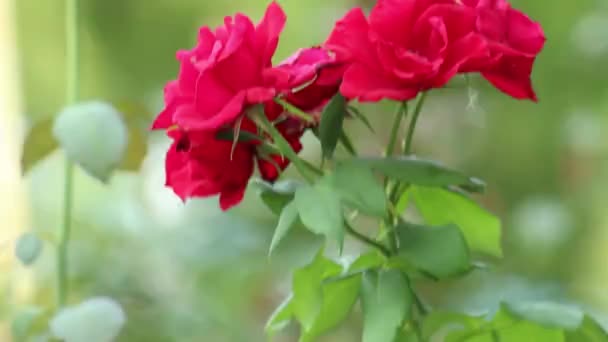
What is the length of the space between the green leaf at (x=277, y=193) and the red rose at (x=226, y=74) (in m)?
0.06

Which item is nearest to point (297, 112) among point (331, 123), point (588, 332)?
point (331, 123)

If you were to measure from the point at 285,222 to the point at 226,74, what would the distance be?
9 centimetres

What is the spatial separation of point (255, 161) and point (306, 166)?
0.05m

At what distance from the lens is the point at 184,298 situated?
114 centimetres

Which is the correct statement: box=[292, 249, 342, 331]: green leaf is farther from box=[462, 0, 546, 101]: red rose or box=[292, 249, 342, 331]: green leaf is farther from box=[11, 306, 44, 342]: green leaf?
box=[11, 306, 44, 342]: green leaf

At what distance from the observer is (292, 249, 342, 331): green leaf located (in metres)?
0.49

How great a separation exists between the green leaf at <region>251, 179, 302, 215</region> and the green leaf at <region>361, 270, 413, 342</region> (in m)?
0.07

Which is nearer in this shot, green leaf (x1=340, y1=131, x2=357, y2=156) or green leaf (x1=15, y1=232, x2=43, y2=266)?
green leaf (x1=340, y1=131, x2=357, y2=156)

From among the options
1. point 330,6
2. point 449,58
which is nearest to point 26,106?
point 330,6

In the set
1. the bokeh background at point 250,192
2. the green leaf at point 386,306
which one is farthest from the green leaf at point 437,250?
the bokeh background at point 250,192

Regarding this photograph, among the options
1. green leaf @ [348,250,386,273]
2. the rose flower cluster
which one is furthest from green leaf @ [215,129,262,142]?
green leaf @ [348,250,386,273]

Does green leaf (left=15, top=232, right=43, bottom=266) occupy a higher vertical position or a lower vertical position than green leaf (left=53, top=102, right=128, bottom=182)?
lower

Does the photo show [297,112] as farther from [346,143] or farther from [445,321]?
[445,321]

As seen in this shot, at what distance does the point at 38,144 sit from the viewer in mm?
769
